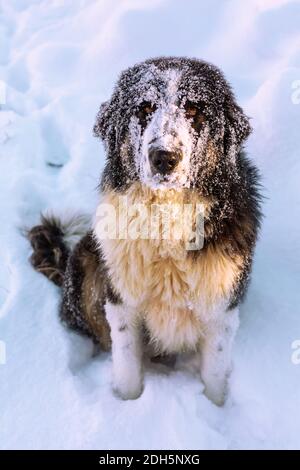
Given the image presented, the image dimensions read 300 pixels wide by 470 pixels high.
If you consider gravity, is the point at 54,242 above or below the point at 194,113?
below

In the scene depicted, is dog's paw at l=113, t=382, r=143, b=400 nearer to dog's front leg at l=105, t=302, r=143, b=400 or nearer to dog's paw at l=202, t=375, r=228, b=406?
dog's front leg at l=105, t=302, r=143, b=400

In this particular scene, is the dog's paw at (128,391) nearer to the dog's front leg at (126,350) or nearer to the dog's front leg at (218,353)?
the dog's front leg at (126,350)

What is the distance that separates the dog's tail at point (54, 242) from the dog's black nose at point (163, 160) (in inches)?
58.2

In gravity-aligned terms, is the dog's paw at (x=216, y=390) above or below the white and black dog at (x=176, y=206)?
below

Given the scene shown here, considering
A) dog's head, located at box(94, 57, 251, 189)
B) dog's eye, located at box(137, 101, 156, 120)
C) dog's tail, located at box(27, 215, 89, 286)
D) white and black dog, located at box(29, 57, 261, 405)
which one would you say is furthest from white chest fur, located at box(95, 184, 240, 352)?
dog's tail, located at box(27, 215, 89, 286)

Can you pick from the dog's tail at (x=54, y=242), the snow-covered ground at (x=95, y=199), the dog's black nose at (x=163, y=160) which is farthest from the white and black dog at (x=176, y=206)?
the dog's tail at (x=54, y=242)

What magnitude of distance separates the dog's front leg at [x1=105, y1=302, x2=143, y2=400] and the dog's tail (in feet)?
2.71

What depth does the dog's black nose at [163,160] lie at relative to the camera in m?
2.12

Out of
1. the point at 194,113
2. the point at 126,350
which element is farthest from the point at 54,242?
the point at 194,113

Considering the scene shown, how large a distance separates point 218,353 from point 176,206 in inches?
32.6

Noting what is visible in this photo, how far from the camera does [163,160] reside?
2.12m

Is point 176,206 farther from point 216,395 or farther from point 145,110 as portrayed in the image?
point 216,395

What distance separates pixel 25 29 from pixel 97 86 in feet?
6.54

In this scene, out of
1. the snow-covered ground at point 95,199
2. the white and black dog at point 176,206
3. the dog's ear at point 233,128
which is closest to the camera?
the white and black dog at point 176,206
